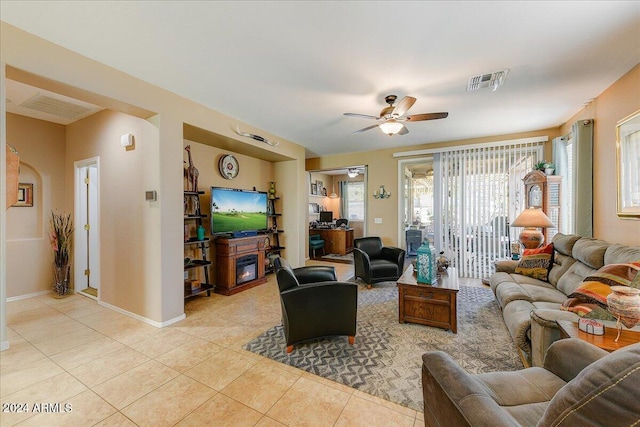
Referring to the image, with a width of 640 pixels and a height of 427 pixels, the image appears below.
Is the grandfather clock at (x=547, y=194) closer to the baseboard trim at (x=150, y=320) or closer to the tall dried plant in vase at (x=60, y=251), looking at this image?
the baseboard trim at (x=150, y=320)

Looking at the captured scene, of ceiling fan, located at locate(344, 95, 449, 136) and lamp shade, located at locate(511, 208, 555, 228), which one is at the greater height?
ceiling fan, located at locate(344, 95, 449, 136)

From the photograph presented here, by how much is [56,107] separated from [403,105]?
183 inches

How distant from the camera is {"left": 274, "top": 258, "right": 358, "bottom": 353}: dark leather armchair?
2271mm

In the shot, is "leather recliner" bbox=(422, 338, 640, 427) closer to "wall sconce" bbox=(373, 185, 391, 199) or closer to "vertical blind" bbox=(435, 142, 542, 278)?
"vertical blind" bbox=(435, 142, 542, 278)

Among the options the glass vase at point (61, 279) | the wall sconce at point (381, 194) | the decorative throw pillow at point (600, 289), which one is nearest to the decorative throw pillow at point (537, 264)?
the decorative throw pillow at point (600, 289)

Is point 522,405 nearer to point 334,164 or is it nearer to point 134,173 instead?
point 134,173

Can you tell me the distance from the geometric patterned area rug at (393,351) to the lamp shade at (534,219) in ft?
4.62

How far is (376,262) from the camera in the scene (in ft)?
14.3

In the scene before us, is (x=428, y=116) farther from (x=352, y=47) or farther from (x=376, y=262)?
(x=376, y=262)

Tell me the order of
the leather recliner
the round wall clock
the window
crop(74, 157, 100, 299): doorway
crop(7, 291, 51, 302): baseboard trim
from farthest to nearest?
1. the window
2. the round wall clock
3. crop(74, 157, 100, 299): doorway
4. crop(7, 291, 51, 302): baseboard trim
5. the leather recliner

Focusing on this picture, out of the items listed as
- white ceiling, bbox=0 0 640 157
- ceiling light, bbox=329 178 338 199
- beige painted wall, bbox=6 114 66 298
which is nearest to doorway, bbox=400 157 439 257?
ceiling light, bbox=329 178 338 199

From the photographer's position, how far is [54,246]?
13.0 feet

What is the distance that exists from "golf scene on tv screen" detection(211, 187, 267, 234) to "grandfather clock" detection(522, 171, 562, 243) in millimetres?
4607

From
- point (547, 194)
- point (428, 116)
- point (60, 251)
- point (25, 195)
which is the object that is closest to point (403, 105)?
point (428, 116)
